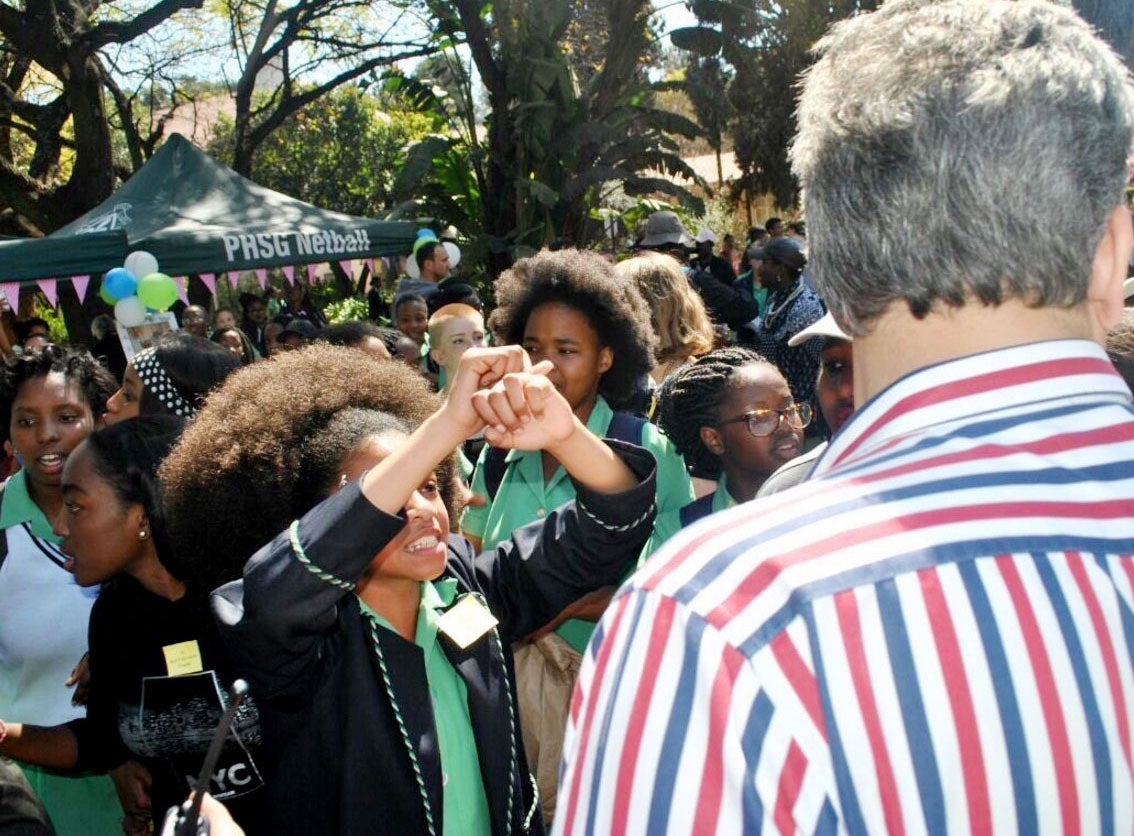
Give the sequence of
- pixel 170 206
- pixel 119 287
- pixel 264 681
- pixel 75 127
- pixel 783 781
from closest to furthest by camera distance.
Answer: pixel 783 781
pixel 264 681
pixel 119 287
pixel 170 206
pixel 75 127

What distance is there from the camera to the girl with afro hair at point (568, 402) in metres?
3.00

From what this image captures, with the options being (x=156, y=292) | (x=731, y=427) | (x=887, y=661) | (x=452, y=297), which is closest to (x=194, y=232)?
(x=156, y=292)

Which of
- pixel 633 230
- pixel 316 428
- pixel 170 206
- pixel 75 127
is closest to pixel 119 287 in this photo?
pixel 170 206

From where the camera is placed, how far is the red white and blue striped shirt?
78cm

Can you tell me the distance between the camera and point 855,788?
0.77 meters

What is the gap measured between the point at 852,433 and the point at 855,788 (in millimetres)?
323

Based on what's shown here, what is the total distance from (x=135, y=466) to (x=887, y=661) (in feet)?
8.08

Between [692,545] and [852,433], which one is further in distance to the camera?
[852,433]

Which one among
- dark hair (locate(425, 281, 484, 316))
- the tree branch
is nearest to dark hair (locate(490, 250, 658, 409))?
dark hair (locate(425, 281, 484, 316))

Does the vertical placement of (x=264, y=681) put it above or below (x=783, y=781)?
below

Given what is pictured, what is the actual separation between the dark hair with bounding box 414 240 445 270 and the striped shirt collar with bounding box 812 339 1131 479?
890cm

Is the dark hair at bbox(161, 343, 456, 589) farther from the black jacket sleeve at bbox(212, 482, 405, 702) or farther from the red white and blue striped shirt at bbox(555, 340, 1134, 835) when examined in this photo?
the red white and blue striped shirt at bbox(555, 340, 1134, 835)

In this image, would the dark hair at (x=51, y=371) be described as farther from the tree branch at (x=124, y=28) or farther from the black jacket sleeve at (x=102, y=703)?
the tree branch at (x=124, y=28)

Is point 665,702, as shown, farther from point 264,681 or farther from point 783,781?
point 264,681
